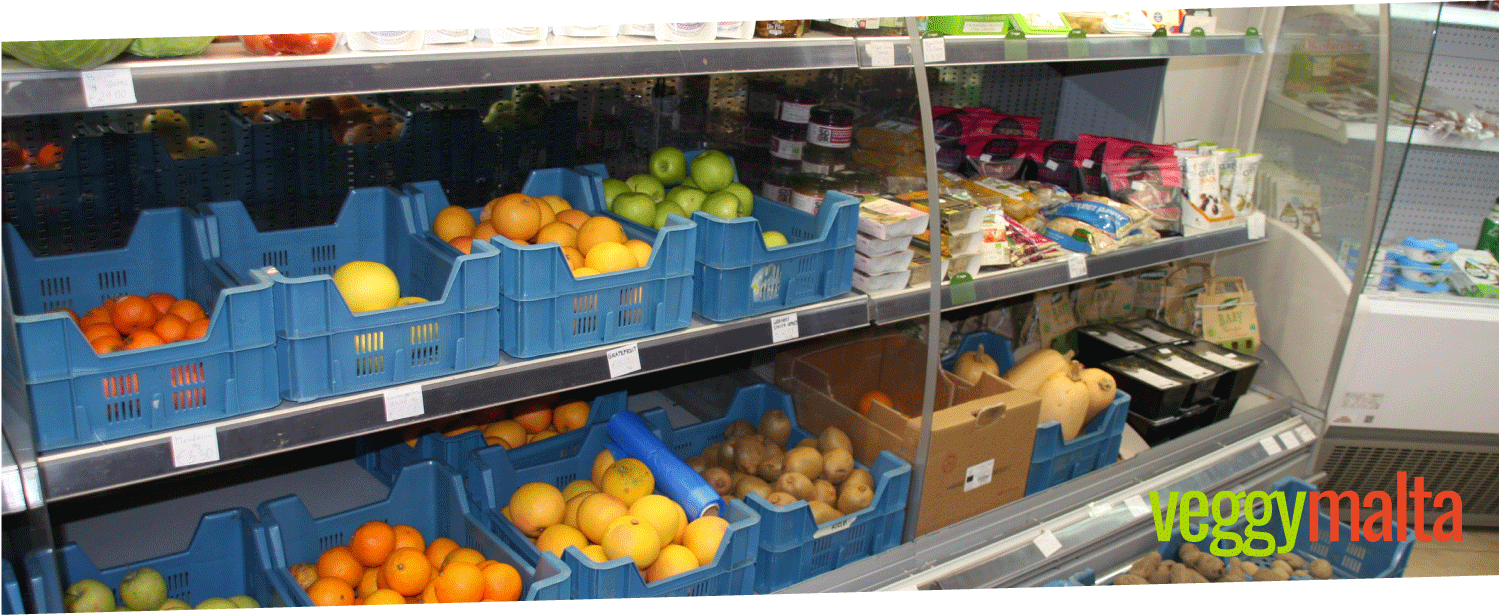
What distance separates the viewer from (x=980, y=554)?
98.6 inches

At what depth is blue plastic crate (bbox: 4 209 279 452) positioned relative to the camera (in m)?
1.40

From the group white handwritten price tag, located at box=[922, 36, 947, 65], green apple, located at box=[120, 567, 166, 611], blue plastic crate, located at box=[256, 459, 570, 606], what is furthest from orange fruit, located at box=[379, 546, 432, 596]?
white handwritten price tag, located at box=[922, 36, 947, 65]

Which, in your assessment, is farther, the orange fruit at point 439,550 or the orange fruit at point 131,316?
the orange fruit at point 439,550

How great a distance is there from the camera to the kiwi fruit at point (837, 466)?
238cm

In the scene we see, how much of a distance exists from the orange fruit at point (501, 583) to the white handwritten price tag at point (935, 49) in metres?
1.27

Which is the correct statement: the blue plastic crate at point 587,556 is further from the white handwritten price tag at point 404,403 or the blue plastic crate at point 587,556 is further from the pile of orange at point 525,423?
the white handwritten price tag at point 404,403

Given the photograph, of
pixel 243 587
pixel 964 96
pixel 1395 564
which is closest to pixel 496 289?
pixel 243 587

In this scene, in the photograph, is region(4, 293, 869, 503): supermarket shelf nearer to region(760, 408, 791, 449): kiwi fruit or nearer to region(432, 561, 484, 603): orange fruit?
region(432, 561, 484, 603): orange fruit

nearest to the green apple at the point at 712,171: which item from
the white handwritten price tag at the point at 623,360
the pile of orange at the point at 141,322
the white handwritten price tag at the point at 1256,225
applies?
the white handwritten price tag at the point at 623,360

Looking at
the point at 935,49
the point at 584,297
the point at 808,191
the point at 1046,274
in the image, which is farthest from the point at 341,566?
the point at 1046,274

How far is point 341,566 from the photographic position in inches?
80.0

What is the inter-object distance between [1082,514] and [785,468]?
0.86m

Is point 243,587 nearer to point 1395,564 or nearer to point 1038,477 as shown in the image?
point 1038,477

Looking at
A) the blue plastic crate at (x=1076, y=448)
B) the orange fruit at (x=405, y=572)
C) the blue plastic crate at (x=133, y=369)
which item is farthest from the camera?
the blue plastic crate at (x=1076, y=448)
